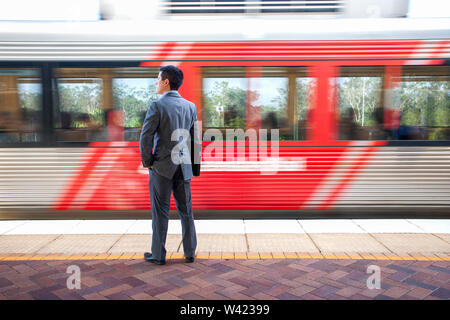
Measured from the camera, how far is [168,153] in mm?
3512

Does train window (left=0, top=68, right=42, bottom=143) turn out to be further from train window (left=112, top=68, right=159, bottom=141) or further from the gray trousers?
the gray trousers

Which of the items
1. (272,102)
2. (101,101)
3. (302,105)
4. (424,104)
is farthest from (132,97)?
(424,104)

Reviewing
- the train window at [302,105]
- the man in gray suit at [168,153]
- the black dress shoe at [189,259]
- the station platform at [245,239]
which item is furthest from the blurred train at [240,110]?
the black dress shoe at [189,259]

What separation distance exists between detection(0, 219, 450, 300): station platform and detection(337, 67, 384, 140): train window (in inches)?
50.4

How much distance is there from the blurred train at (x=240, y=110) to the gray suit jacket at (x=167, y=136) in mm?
1599

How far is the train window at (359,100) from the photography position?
203 inches

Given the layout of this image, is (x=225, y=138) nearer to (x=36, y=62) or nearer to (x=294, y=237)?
(x=294, y=237)

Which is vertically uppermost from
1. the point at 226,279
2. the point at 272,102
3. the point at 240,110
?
the point at 272,102

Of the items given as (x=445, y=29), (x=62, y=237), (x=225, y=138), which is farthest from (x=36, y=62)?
(x=445, y=29)

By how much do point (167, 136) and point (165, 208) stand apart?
2.26ft

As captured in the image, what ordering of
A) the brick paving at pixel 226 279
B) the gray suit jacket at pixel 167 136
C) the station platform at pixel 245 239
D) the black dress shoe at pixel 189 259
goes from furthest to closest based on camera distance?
the station platform at pixel 245 239 → the black dress shoe at pixel 189 259 → the gray suit jacket at pixel 167 136 → the brick paving at pixel 226 279

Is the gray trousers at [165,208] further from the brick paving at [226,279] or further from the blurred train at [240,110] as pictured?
the blurred train at [240,110]

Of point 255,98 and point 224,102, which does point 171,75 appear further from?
point 255,98

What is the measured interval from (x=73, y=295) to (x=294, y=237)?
2549mm
